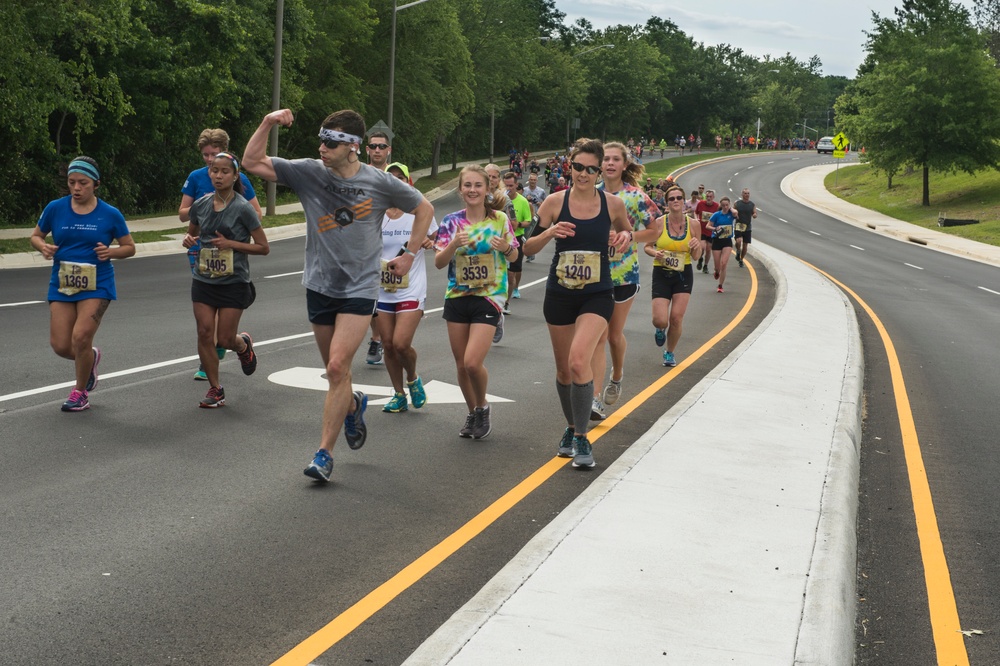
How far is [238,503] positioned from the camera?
652cm

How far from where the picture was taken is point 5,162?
29516mm

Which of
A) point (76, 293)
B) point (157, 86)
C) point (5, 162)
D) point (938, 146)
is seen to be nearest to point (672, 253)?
point (76, 293)

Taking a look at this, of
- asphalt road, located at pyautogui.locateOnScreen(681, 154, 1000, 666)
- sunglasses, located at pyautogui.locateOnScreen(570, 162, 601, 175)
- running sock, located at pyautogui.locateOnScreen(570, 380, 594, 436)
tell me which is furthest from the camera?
running sock, located at pyautogui.locateOnScreen(570, 380, 594, 436)

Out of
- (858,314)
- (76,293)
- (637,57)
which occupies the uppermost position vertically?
(637,57)

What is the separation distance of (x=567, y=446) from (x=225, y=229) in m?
3.12

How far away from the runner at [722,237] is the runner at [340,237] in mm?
16526

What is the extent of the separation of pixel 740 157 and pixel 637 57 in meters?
13.4

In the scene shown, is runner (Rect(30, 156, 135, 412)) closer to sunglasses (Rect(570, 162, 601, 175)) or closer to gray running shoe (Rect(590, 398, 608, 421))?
sunglasses (Rect(570, 162, 601, 175))

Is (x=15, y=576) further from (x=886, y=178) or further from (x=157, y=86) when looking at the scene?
(x=886, y=178)

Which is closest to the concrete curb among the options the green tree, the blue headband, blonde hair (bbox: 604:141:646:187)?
blonde hair (bbox: 604:141:646:187)

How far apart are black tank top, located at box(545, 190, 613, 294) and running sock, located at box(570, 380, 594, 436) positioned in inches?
24.1

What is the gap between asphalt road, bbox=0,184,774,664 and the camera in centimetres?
472

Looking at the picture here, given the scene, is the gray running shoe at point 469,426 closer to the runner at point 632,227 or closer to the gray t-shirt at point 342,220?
the runner at point 632,227

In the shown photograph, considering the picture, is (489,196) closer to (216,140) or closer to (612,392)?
(612,392)
